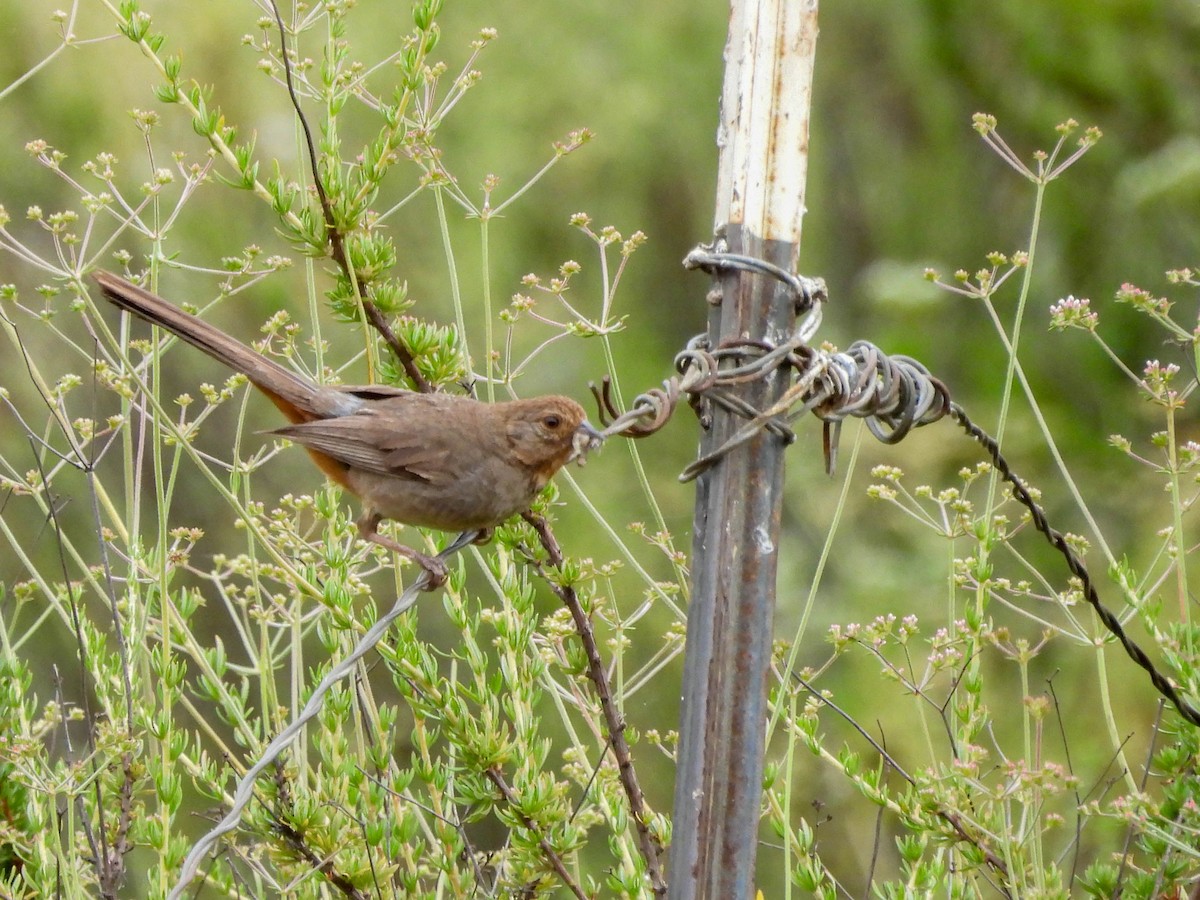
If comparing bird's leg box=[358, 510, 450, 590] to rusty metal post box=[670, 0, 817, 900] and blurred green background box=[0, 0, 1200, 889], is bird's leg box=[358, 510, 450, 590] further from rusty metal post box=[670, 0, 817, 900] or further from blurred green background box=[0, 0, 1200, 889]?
blurred green background box=[0, 0, 1200, 889]

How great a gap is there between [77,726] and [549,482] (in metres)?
4.29

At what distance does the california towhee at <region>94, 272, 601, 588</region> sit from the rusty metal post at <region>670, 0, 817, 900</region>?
1.65 feet

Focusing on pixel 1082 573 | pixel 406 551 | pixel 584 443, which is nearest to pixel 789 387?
pixel 584 443

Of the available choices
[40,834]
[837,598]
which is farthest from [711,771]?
[837,598]

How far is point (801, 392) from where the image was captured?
2.43 meters

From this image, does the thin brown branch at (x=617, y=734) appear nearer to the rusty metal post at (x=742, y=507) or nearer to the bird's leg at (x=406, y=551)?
the bird's leg at (x=406, y=551)

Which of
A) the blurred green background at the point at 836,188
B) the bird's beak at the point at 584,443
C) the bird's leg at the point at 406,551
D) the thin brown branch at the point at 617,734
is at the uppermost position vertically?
the blurred green background at the point at 836,188

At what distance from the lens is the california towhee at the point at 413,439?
3082mm

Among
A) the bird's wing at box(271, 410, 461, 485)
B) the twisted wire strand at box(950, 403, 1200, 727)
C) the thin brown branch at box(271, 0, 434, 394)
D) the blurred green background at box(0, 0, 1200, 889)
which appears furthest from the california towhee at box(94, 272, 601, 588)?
the blurred green background at box(0, 0, 1200, 889)

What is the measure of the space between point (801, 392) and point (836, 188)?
4.33m

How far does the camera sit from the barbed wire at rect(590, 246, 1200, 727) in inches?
93.6

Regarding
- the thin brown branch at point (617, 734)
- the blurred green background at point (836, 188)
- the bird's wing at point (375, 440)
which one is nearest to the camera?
the thin brown branch at point (617, 734)

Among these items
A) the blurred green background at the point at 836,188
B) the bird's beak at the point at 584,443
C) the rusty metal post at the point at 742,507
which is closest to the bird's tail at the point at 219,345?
the bird's beak at the point at 584,443

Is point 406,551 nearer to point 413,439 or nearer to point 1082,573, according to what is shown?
point 413,439
